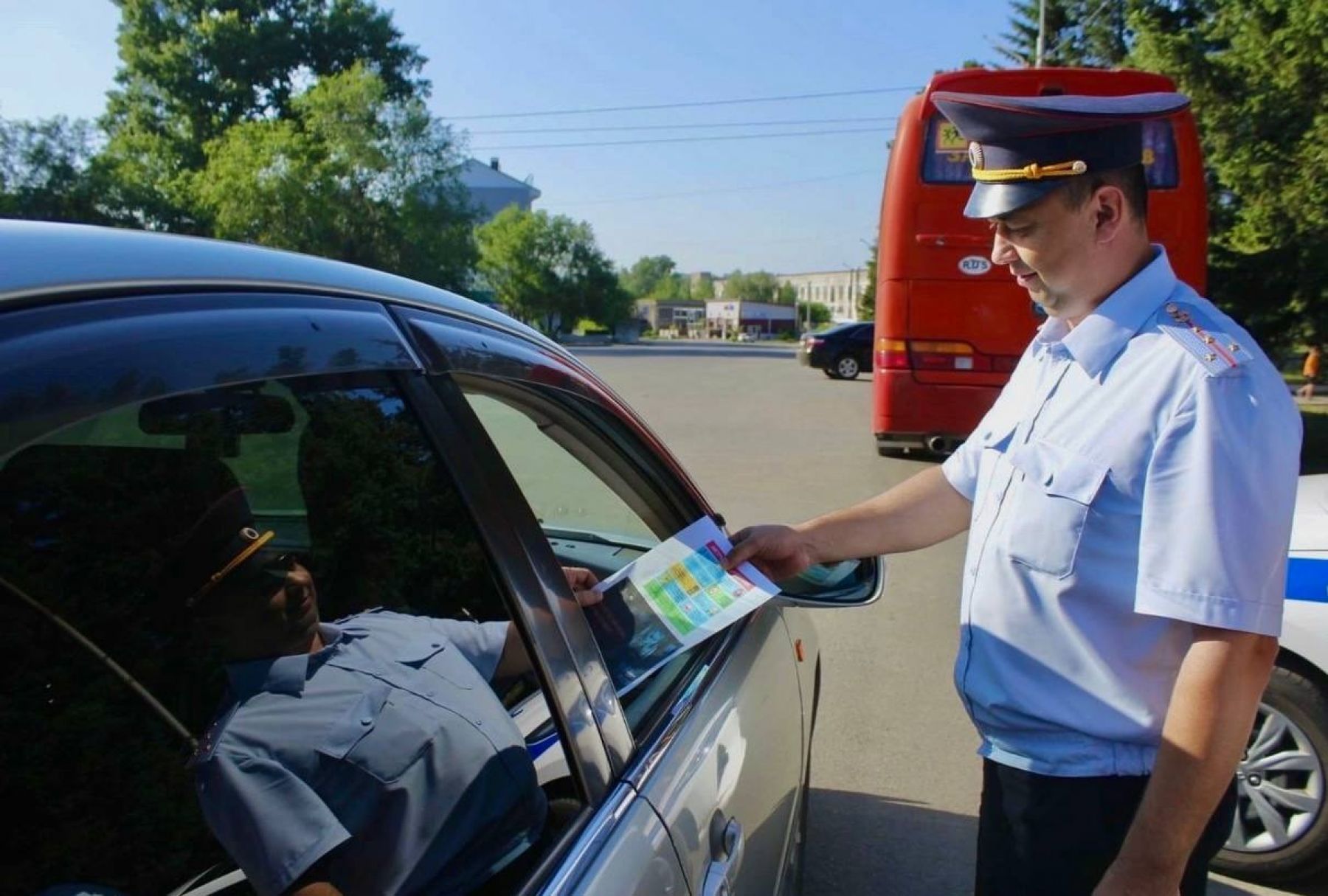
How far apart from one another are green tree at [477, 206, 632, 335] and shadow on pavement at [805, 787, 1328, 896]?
76.7m

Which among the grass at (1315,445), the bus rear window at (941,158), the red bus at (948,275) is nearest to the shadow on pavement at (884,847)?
the red bus at (948,275)

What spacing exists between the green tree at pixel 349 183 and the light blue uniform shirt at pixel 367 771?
4382cm

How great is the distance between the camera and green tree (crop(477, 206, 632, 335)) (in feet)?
264

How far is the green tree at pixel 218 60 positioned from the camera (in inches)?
2125

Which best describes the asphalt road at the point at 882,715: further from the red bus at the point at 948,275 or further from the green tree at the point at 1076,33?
the green tree at the point at 1076,33

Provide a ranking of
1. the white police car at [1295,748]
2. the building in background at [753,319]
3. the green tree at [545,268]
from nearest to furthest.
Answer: the white police car at [1295,748] → the green tree at [545,268] → the building in background at [753,319]

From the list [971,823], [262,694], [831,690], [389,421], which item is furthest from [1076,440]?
[831,690]

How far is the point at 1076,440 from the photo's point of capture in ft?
5.15

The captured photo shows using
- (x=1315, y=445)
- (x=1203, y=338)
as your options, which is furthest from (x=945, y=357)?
(x=1203, y=338)

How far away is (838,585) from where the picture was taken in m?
2.41

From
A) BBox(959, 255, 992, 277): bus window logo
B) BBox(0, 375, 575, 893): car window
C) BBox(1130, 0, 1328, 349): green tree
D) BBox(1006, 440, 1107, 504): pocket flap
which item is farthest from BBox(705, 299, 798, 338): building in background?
BBox(0, 375, 575, 893): car window

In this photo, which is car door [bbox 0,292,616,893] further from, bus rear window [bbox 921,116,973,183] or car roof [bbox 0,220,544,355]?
bus rear window [bbox 921,116,973,183]

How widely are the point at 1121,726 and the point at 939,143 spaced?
8.01 m

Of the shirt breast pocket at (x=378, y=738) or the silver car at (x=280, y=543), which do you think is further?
the shirt breast pocket at (x=378, y=738)
